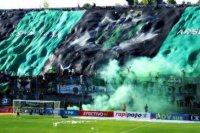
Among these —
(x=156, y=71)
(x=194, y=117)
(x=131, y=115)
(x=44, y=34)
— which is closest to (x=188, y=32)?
(x=156, y=71)

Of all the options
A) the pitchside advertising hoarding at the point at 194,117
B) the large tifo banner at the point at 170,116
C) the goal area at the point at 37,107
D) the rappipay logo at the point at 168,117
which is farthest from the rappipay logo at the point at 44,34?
the pitchside advertising hoarding at the point at 194,117

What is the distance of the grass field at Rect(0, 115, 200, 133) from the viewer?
4494 centimetres

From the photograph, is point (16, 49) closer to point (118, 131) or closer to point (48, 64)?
point (48, 64)

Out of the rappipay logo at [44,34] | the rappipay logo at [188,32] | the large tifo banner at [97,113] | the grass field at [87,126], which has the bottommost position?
the grass field at [87,126]

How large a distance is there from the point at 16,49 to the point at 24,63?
5.17 metres

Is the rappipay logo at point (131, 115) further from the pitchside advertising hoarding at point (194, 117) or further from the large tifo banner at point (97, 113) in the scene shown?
the pitchside advertising hoarding at point (194, 117)

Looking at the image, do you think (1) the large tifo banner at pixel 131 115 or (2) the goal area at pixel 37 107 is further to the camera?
(2) the goal area at pixel 37 107

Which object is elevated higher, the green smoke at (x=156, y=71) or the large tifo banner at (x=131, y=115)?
the green smoke at (x=156, y=71)

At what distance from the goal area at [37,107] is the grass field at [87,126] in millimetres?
4925

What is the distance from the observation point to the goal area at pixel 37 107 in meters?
61.1

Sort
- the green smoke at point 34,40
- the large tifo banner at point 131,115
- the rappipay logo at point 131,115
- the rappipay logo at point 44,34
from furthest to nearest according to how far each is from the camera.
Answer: the rappipay logo at point 44,34 → the green smoke at point 34,40 → the rappipay logo at point 131,115 → the large tifo banner at point 131,115

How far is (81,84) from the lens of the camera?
6956 centimetres

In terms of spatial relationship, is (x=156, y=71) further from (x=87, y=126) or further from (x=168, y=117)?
(x=87, y=126)

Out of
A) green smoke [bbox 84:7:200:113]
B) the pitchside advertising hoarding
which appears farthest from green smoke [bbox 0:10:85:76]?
the pitchside advertising hoarding
